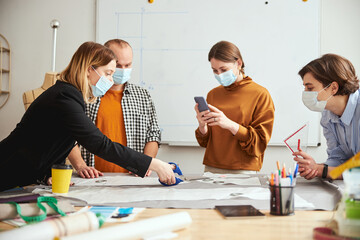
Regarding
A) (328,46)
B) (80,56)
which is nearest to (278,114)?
(328,46)

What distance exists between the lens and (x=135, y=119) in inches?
86.4

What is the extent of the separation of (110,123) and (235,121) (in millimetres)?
762

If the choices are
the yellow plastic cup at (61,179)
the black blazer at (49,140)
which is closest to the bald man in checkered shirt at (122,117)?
the black blazer at (49,140)

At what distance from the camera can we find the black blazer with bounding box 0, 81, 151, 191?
4.77 ft

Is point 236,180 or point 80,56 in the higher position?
point 80,56

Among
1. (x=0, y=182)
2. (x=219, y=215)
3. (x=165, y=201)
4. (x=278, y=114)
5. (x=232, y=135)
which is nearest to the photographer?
(x=219, y=215)

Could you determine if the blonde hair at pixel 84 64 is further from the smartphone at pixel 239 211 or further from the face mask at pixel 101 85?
the smartphone at pixel 239 211

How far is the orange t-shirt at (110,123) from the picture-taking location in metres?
2.11

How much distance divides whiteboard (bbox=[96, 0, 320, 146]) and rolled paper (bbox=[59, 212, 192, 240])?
2.22 metres

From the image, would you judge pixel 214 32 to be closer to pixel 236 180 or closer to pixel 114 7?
pixel 114 7

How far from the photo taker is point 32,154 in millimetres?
1467

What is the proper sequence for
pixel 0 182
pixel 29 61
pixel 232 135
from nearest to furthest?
pixel 0 182 → pixel 232 135 → pixel 29 61

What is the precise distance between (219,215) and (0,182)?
94cm

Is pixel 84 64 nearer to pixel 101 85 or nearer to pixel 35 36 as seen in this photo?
pixel 101 85
